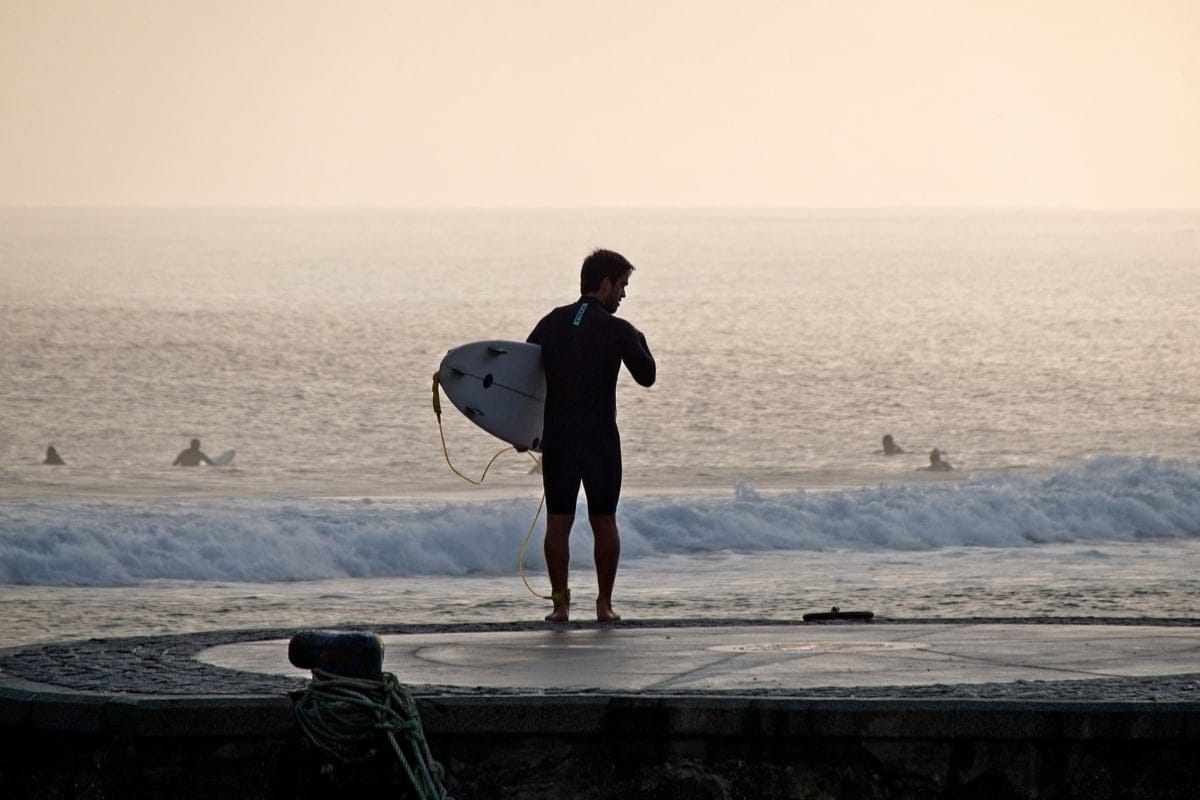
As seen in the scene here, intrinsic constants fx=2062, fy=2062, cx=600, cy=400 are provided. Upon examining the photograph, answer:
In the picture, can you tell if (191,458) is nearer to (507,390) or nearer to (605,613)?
(507,390)

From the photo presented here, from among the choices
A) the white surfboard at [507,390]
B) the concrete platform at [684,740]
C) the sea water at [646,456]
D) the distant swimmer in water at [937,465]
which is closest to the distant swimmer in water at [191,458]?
the sea water at [646,456]

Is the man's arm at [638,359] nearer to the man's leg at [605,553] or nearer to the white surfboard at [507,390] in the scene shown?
the white surfboard at [507,390]

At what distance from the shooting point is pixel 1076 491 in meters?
29.8

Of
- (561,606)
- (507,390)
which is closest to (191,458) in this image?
(507,390)

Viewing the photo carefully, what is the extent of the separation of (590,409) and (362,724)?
4681mm

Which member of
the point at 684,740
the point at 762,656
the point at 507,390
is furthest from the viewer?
the point at 507,390

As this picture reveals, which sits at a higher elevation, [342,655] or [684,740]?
[342,655]

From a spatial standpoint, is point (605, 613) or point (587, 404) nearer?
point (587, 404)

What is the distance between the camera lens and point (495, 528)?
25.5 meters

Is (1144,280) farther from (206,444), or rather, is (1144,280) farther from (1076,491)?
(1076,491)

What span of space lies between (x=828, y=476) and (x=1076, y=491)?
11252 mm

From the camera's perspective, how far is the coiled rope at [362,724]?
19.5 feet

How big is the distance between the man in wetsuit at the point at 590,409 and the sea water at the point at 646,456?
7.31ft

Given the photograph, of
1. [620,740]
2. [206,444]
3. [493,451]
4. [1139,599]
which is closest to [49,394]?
[206,444]
